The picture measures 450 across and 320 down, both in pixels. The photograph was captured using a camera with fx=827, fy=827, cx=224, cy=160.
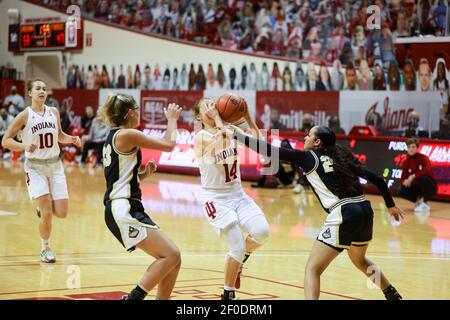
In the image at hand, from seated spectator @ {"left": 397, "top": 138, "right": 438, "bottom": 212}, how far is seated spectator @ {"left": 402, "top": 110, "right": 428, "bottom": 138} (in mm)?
2213

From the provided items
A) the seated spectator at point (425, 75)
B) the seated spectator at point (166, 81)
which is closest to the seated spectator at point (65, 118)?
the seated spectator at point (166, 81)

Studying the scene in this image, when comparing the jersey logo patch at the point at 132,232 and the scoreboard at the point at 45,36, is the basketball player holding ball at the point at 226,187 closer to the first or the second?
the jersey logo patch at the point at 132,232

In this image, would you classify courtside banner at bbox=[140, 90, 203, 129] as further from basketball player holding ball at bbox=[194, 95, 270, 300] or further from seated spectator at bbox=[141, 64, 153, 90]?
basketball player holding ball at bbox=[194, 95, 270, 300]

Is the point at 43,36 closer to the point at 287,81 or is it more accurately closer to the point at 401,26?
the point at 287,81

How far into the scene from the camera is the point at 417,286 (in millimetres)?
8414

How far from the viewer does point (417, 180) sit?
49.5 ft

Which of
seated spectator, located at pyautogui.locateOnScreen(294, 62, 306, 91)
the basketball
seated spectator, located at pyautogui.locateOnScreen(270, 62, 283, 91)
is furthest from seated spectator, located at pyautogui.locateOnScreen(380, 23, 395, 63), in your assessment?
the basketball

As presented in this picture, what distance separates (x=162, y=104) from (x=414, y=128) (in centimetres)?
895

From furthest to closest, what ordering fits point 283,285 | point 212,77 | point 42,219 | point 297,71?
point 212,77, point 297,71, point 42,219, point 283,285

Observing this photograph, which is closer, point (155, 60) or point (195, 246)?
point (195, 246)

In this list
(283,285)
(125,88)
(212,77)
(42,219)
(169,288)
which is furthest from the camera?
(125,88)

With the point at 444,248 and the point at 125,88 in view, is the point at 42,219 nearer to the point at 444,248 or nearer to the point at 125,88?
the point at 444,248
